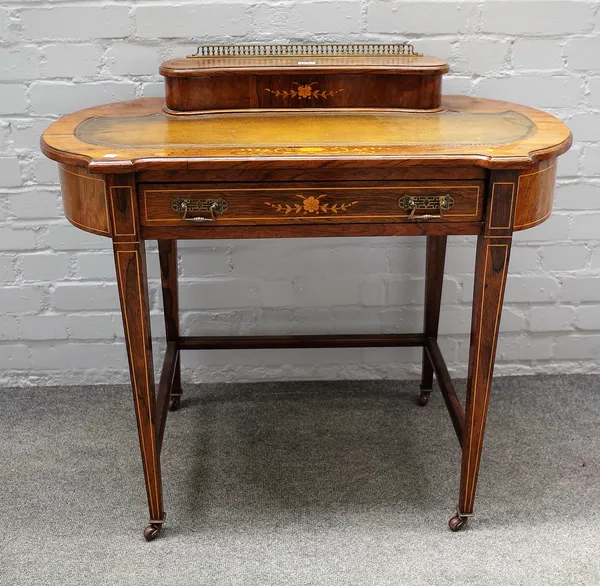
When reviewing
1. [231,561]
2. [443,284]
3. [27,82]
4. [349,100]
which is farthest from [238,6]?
[231,561]

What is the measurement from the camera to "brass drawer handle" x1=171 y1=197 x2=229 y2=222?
156 centimetres

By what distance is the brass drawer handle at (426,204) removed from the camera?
1.58 meters

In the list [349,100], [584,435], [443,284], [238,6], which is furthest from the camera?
[443,284]

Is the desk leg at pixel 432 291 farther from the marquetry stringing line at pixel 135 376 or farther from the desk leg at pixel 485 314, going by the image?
the marquetry stringing line at pixel 135 376

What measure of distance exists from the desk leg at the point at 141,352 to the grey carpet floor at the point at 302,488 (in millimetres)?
120

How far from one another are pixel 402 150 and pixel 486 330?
1.45 feet

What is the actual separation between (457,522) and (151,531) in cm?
73

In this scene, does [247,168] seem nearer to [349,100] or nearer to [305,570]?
[349,100]

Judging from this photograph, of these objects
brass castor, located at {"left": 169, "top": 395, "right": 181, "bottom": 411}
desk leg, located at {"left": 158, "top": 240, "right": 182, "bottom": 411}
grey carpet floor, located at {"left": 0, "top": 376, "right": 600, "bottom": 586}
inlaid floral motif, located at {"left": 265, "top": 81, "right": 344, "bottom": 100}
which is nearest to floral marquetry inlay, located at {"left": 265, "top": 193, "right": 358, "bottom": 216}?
inlaid floral motif, located at {"left": 265, "top": 81, "right": 344, "bottom": 100}

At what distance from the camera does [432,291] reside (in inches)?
90.3

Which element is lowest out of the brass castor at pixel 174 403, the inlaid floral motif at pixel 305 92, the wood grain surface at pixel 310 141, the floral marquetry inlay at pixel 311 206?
the brass castor at pixel 174 403

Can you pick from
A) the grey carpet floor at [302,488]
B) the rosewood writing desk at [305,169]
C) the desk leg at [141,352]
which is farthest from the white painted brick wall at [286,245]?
the desk leg at [141,352]

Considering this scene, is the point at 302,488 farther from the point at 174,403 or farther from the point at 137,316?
the point at 137,316

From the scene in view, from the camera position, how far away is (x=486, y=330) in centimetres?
171
